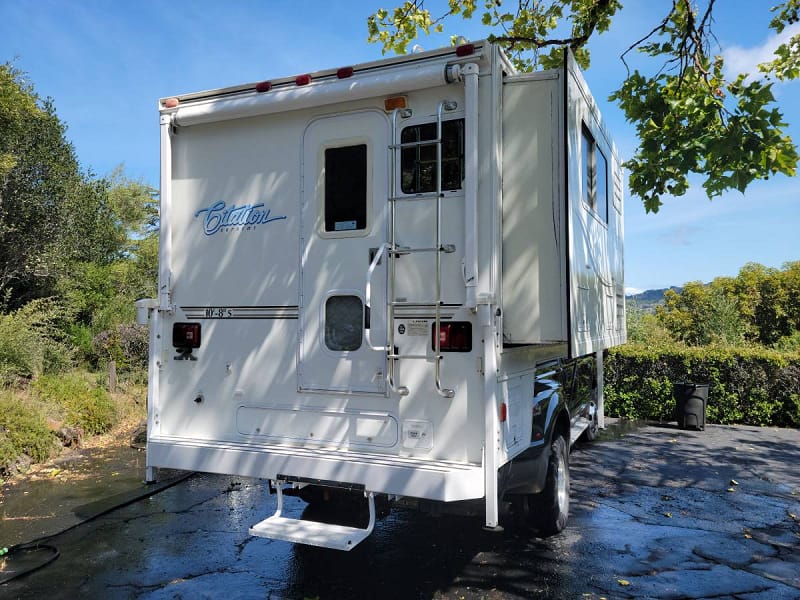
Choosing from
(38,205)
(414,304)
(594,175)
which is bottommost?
(414,304)

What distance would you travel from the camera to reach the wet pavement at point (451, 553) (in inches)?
163

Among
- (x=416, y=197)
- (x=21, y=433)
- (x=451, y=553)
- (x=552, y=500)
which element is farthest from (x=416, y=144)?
(x=21, y=433)

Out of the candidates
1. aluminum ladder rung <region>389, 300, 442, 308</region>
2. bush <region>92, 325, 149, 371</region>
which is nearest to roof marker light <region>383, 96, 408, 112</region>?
aluminum ladder rung <region>389, 300, 442, 308</region>

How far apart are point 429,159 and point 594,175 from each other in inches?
96.3

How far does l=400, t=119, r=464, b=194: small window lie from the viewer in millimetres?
3830

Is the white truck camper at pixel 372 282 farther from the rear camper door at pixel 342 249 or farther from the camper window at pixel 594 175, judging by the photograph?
the camper window at pixel 594 175

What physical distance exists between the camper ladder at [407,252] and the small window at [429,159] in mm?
49

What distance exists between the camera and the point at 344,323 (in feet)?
13.4

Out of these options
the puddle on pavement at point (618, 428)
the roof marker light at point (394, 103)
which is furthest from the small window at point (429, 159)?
the puddle on pavement at point (618, 428)

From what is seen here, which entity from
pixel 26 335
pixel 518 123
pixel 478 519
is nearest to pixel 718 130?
pixel 518 123

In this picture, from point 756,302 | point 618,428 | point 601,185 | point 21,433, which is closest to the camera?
point 601,185

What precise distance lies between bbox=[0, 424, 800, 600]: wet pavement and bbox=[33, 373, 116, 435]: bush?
9.58ft

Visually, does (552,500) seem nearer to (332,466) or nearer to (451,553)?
(451,553)

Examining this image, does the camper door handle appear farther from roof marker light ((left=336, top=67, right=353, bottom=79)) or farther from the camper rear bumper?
roof marker light ((left=336, top=67, right=353, bottom=79))
